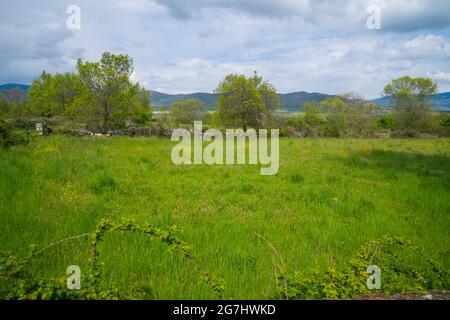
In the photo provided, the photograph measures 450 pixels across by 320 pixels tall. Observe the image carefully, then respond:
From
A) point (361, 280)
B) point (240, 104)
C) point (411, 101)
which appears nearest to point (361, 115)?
point (411, 101)

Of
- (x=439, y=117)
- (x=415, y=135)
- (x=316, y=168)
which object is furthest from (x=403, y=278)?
(x=439, y=117)

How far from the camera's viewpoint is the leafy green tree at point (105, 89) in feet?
109

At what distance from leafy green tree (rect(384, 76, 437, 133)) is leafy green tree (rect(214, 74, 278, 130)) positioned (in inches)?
997

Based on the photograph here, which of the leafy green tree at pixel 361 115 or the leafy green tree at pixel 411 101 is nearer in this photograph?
the leafy green tree at pixel 411 101

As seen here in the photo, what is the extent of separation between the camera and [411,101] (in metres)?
54.5

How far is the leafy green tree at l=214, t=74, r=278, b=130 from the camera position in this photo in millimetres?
43938

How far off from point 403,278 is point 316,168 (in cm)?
999

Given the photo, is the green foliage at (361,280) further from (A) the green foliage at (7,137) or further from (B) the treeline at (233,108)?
(B) the treeline at (233,108)

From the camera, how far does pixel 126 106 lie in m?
34.4

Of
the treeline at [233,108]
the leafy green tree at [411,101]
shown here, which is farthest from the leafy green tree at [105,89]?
the leafy green tree at [411,101]

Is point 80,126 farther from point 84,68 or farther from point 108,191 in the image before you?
point 108,191

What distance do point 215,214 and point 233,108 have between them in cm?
3744

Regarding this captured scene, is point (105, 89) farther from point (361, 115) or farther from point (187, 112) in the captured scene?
point (187, 112)
